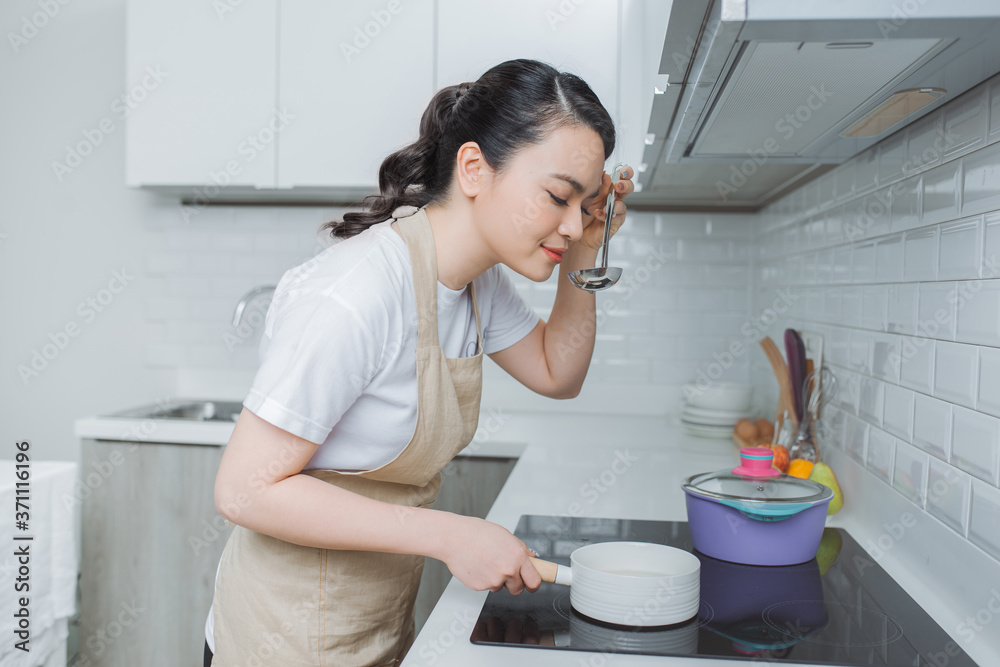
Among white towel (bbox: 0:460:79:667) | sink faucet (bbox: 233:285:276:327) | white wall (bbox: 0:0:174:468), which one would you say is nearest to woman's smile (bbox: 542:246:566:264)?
white towel (bbox: 0:460:79:667)

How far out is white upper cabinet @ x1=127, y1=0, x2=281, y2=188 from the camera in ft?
7.33

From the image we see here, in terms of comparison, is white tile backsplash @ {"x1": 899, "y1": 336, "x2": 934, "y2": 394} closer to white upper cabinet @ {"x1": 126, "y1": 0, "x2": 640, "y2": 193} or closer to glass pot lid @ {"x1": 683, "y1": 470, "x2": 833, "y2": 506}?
glass pot lid @ {"x1": 683, "y1": 470, "x2": 833, "y2": 506}

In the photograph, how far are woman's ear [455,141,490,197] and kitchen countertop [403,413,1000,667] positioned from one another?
0.53m

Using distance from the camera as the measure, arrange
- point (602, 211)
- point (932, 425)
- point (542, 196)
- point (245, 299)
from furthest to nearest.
Result: point (245, 299)
point (602, 211)
point (932, 425)
point (542, 196)

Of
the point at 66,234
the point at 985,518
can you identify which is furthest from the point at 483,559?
the point at 66,234

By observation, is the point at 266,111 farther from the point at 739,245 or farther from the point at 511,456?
→ the point at 739,245

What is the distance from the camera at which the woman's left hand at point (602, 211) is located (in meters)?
1.21

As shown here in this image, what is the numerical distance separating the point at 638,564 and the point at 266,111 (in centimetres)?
180

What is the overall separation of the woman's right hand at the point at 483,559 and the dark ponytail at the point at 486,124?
464 mm

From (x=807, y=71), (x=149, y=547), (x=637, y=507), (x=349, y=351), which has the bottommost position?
(x=149, y=547)

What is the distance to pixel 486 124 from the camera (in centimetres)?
101

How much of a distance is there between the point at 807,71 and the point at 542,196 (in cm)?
34

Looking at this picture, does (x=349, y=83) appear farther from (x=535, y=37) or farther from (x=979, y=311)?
(x=979, y=311)

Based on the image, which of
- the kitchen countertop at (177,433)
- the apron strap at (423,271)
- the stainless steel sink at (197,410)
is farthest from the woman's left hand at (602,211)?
the stainless steel sink at (197,410)
